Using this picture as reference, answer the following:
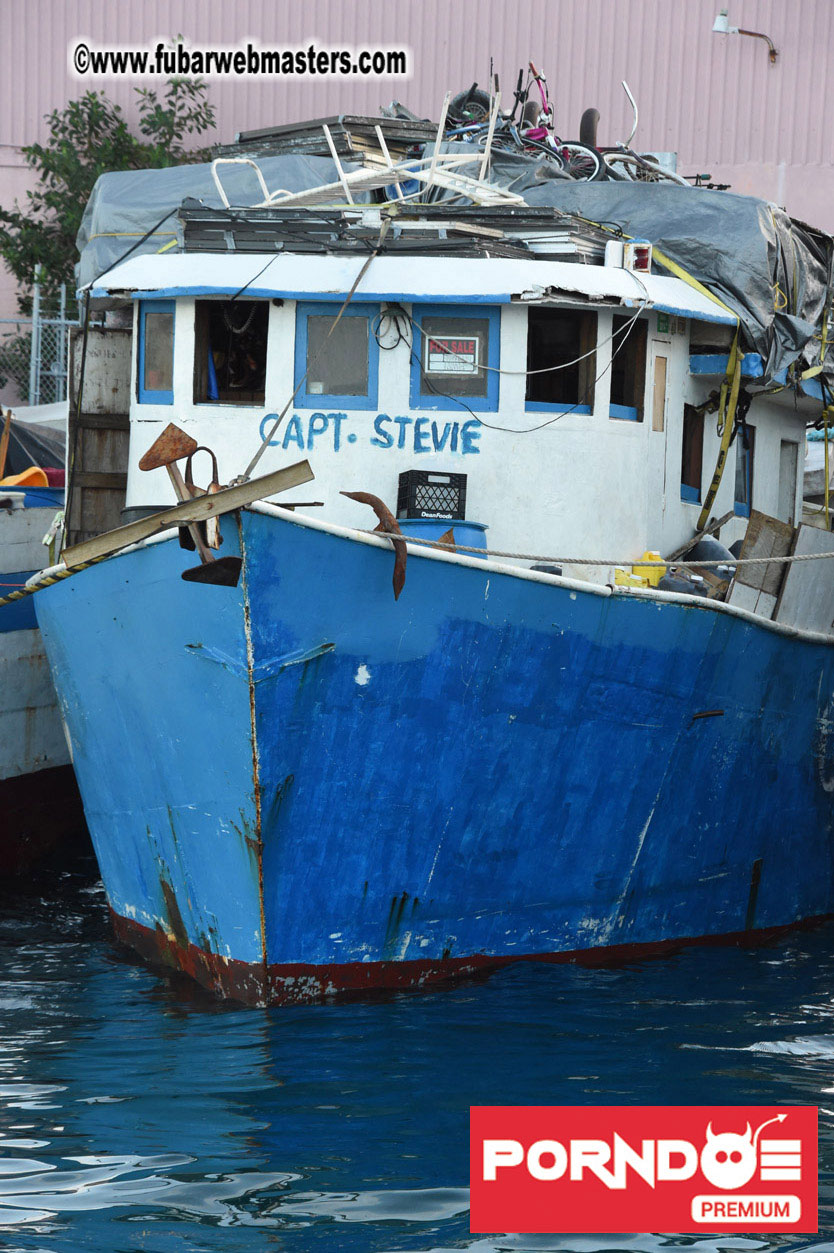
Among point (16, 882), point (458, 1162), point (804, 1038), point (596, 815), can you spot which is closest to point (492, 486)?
point (596, 815)

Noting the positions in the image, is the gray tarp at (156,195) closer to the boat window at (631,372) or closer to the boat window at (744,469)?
the boat window at (631,372)

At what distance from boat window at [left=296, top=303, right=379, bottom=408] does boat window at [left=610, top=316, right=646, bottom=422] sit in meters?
1.57

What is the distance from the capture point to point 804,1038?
288 inches

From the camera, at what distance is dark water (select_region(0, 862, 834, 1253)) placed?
5.11 metres

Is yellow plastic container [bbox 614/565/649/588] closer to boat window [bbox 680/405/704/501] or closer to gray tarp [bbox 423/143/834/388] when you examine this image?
boat window [bbox 680/405/704/501]

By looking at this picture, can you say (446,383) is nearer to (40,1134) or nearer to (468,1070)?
(468,1070)

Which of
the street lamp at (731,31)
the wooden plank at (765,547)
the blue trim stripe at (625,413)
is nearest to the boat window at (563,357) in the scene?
the blue trim stripe at (625,413)

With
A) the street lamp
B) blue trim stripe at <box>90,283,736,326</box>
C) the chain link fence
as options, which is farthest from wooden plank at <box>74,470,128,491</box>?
the street lamp

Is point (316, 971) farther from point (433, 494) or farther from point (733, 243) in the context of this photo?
point (733, 243)

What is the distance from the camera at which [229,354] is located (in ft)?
30.5

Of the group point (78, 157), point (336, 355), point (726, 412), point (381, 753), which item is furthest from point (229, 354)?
point (78, 157)

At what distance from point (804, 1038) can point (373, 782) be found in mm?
2455

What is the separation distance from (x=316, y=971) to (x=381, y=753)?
3.92 feet

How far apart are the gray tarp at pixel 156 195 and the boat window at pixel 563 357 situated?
3027mm
